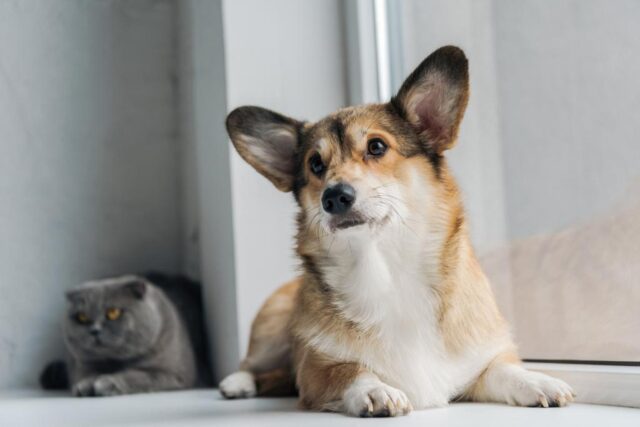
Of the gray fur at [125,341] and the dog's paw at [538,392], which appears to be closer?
the dog's paw at [538,392]

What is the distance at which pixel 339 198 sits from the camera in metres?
1.42

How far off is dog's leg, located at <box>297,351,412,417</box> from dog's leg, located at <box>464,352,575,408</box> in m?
0.20

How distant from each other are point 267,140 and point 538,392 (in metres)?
0.80

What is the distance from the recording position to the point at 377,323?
152 cm

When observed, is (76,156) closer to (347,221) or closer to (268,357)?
(268,357)

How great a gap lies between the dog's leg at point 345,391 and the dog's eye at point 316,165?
0.38 meters

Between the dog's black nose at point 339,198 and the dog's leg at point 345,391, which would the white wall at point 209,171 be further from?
the dog's black nose at point 339,198

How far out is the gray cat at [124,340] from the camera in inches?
96.9

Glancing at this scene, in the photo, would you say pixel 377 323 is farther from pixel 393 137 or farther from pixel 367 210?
pixel 393 137

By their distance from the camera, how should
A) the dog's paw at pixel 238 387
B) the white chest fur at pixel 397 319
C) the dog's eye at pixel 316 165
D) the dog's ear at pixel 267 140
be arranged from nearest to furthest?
the white chest fur at pixel 397 319 < the dog's eye at pixel 316 165 < the dog's ear at pixel 267 140 < the dog's paw at pixel 238 387

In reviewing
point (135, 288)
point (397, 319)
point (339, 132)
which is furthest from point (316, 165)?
point (135, 288)

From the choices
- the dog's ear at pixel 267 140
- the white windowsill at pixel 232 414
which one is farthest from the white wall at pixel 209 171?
the dog's ear at pixel 267 140

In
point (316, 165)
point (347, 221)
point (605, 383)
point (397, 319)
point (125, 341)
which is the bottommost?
point (125, 341)

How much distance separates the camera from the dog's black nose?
1.42 m
